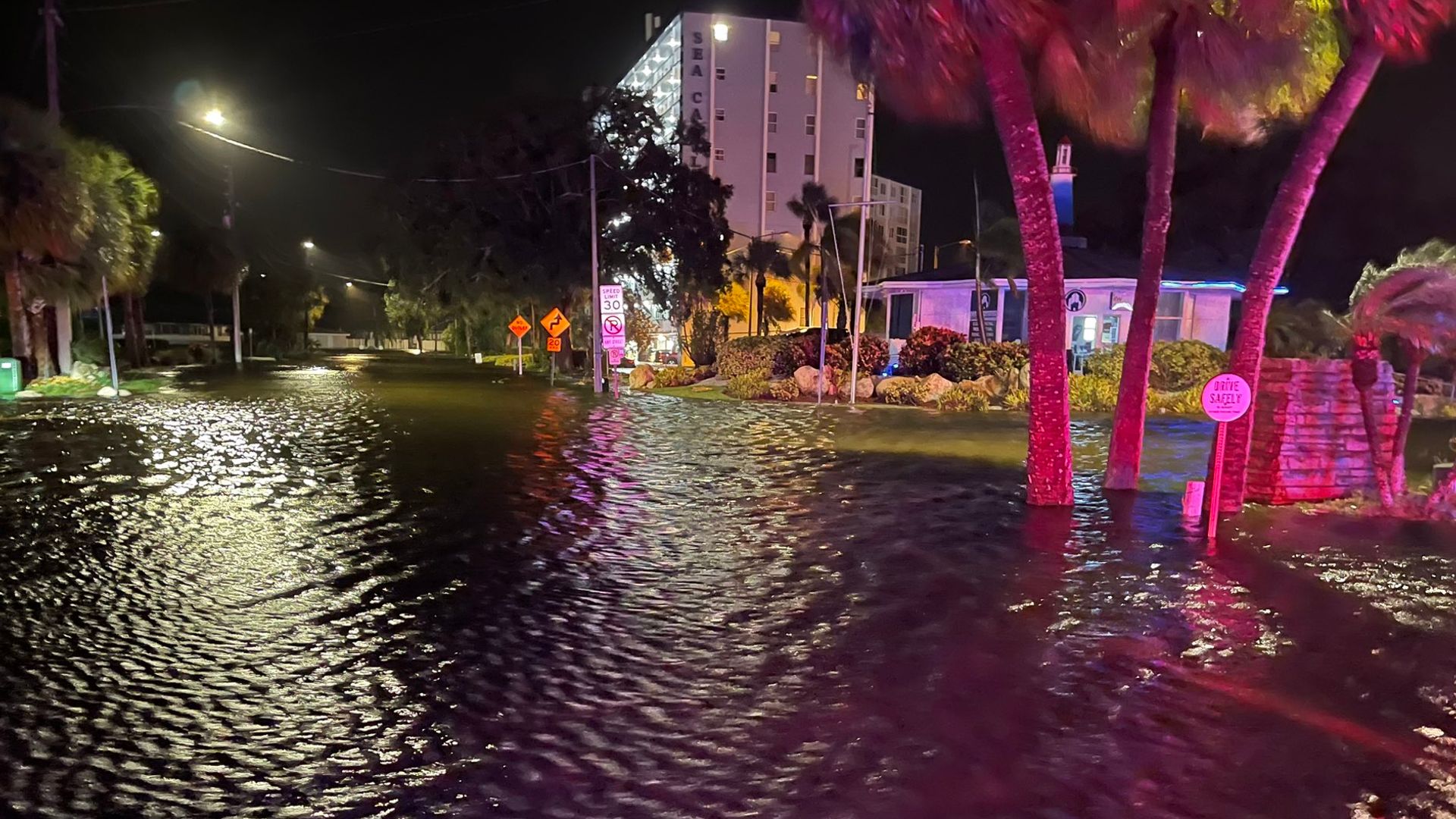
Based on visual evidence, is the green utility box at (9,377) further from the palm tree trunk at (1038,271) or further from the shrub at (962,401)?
the palm tree trunk at (1038,271)

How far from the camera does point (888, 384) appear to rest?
94.2 ft

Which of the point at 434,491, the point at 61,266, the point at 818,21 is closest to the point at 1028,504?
the point at 818,21

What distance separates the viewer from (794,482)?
44.2 feet

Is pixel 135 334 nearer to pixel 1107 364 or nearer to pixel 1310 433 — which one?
pixel 1107 364

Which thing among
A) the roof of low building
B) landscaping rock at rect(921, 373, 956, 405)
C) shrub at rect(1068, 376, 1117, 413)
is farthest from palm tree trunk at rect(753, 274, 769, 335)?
shrub at rect(1068, 376, 1117, 413)

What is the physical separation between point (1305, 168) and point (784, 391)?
1916cm

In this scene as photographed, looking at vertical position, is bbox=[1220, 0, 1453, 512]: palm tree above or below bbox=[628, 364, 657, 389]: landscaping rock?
above

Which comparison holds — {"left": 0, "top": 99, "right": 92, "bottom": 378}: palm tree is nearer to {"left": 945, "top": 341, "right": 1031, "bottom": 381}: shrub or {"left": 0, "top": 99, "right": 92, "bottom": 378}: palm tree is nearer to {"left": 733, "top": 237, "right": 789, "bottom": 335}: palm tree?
{"left": 945, "top": 341, "right": 1031, "bottom": 381}: shrub

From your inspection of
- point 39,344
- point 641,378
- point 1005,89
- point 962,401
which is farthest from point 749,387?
point 39,344

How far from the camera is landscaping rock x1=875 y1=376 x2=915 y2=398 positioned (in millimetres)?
28516

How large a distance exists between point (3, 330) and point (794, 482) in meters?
33.4

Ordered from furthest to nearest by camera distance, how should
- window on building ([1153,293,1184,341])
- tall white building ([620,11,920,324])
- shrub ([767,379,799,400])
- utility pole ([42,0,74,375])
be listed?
tall white building ([620,11,920,324]) → window on building ([1153,293,1184,341]) → shrub ([767,379,799,400]) → utility pole ([42,0,74,375])

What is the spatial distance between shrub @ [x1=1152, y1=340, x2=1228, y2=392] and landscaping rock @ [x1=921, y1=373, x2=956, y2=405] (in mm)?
6488

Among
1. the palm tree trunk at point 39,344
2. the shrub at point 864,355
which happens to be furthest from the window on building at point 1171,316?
the palm tree trunk at point 39,344
